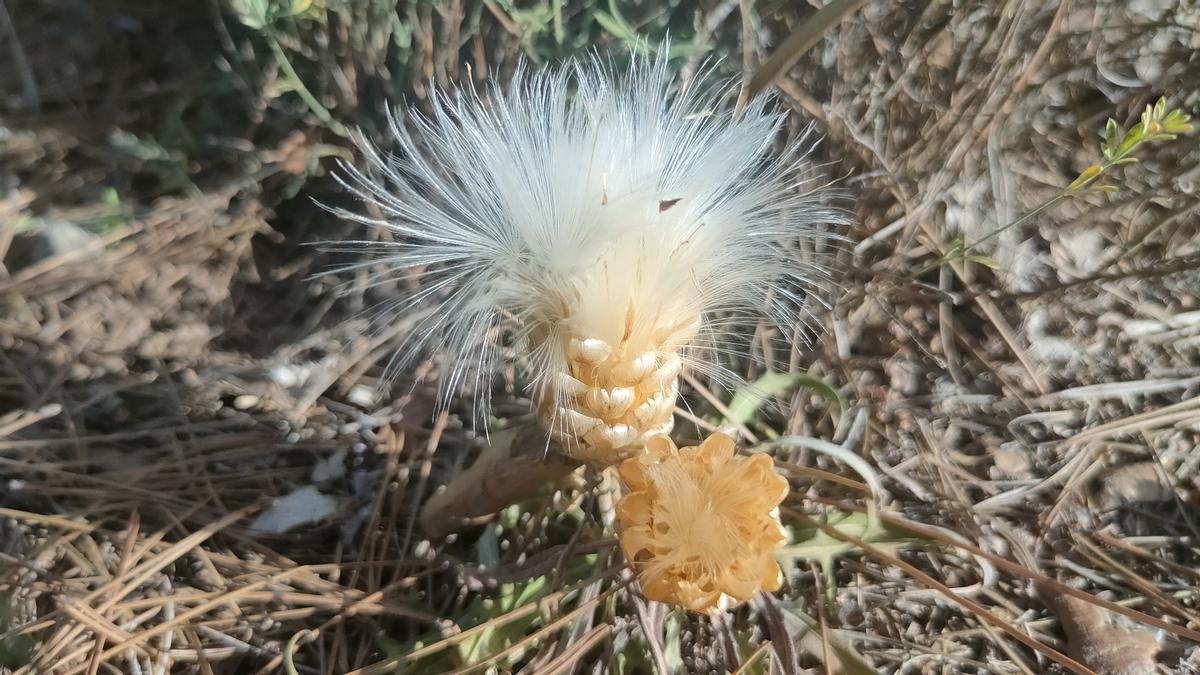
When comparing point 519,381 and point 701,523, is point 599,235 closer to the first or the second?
point 701,523

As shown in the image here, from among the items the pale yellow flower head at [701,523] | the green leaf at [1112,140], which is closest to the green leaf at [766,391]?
the pale yellow flower head at [701,523]

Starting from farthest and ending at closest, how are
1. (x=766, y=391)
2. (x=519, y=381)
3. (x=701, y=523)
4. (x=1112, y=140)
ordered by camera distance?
(x=519, y=381)
(x=766, y=391)
(x=1112, y=140)
(x=701, y=523)

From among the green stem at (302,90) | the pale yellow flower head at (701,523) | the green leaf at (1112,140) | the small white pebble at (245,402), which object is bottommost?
the pale yellow flower head at (701,523)

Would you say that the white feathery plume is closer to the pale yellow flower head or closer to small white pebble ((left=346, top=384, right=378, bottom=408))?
the pale yellow flower head

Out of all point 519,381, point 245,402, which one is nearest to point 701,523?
point 519,381

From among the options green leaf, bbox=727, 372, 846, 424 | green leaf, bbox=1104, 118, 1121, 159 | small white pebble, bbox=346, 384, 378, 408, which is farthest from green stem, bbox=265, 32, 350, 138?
green leaf, bbox=1104, 118, 1121, 159

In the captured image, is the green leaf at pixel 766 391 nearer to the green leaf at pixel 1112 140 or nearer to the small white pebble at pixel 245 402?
the green leaf at pixel 1112 140
